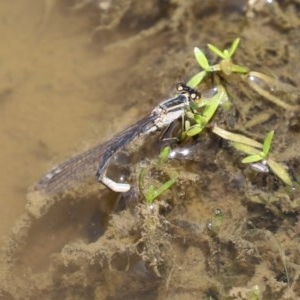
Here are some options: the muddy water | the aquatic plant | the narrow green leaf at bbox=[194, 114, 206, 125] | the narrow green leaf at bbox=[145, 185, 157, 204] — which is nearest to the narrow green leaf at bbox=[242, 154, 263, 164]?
the aquatic plant

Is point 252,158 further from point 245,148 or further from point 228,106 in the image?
point 228,106

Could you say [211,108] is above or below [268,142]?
above

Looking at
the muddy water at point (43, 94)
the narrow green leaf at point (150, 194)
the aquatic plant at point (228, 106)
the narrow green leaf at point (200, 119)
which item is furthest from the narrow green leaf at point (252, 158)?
the muddy water at point (43, 94)

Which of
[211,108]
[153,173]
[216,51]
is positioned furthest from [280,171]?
[216,51]

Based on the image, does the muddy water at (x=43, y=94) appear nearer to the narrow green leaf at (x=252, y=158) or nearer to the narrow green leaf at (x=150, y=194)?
the narrow green leaf at (x=150, y=194)

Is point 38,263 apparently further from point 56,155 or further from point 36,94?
point 36,94
